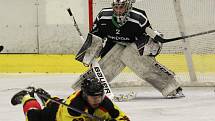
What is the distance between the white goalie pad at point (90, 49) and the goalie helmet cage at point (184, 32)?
71 cm

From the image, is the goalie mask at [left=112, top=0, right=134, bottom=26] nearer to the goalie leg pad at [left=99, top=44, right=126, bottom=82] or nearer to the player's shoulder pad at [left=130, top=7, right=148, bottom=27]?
the player's shoulder pad at [left=130, top=7, right=148, bottom=27]

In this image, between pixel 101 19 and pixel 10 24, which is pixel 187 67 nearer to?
pixel 101 19

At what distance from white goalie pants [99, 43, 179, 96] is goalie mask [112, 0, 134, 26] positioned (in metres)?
0.24

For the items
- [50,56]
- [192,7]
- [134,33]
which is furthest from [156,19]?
[50,56]

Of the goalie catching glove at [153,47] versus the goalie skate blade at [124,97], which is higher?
the goalie catching glove at [153,47]

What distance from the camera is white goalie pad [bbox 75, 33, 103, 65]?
5734 millimetres

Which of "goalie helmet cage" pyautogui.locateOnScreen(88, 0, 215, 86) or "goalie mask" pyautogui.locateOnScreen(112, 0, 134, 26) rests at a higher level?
"goalie mask" pyautogui.locateOnScreen(112, 0, 134, 26)

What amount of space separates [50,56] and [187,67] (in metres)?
2.29

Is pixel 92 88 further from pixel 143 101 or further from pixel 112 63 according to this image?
pixel 112 63

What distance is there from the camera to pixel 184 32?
251 inches

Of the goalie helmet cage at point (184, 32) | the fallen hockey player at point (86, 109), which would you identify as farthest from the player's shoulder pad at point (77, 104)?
the goalie helmet cage at point (184, 32)

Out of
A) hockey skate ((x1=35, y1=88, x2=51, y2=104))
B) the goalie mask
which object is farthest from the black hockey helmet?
the goalie mask

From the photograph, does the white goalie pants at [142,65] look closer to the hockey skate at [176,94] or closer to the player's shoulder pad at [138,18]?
the hockey skate at [176,94]

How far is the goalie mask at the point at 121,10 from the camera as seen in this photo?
18.1 ft
